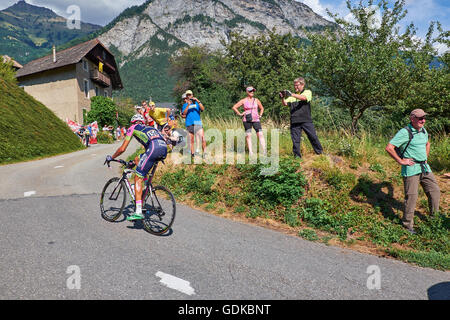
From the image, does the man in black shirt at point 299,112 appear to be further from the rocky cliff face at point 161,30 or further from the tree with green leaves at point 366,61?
the rocky cliff face at point 161,30

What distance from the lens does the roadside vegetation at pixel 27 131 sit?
14722 mm

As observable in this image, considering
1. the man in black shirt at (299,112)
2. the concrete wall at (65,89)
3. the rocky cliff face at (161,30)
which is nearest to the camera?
the man in black shirt at (299,112)

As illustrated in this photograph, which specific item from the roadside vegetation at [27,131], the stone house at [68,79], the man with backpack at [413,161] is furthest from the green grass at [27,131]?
the man with backpack at [413,161]

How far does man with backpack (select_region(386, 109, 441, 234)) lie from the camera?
15.5 ft

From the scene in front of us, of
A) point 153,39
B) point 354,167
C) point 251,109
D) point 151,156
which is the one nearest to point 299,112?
point 251,109

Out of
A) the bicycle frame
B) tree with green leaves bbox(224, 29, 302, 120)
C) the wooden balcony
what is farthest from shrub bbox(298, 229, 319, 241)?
the wooden balcony

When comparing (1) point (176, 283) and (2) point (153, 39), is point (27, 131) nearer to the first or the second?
(1) point (176, 283)

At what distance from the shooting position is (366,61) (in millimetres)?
8281

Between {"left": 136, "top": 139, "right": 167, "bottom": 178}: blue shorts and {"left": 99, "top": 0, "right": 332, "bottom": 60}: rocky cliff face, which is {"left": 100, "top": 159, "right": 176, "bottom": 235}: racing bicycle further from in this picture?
{"left": 99, "top": 0, "right": 332, "bottom": 60}: rocky cliff face

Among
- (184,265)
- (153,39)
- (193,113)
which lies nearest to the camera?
(184,265)

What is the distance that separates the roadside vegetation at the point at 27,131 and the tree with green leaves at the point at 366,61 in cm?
1458

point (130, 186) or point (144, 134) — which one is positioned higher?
point (144, 134)

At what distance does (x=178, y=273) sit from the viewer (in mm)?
3352
